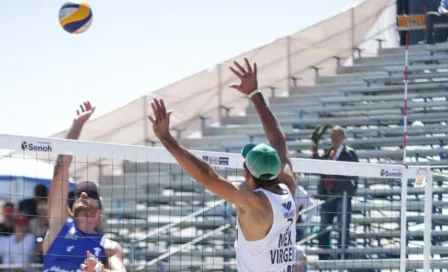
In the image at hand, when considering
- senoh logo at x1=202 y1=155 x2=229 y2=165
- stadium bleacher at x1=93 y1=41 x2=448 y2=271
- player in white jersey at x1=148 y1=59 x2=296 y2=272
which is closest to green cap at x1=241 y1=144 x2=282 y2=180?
player in white jersey at x1=148 y1=59 x2=296 y2=272

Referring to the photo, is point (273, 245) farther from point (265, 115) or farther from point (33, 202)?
point (33, 202)

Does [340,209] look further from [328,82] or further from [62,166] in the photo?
[328,82]

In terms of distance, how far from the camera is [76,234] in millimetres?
7773

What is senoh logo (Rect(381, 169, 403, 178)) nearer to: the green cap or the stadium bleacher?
the stadium bleacher

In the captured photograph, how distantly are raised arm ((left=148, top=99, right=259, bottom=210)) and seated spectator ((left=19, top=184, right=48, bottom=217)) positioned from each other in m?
3.97

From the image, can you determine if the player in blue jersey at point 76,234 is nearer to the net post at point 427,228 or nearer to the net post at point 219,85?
the net post at point 427,228

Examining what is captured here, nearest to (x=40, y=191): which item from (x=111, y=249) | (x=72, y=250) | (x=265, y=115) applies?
(x=72, y=250)

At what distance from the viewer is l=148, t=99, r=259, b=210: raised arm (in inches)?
216

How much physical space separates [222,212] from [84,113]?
20.4ft

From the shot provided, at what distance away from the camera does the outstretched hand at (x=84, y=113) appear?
26.6ft

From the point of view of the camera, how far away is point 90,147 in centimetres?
827

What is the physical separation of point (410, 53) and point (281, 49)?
7.47 ft

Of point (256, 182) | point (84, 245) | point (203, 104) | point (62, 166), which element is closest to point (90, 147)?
point (62, 166)

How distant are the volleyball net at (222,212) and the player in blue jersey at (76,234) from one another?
0.40m
